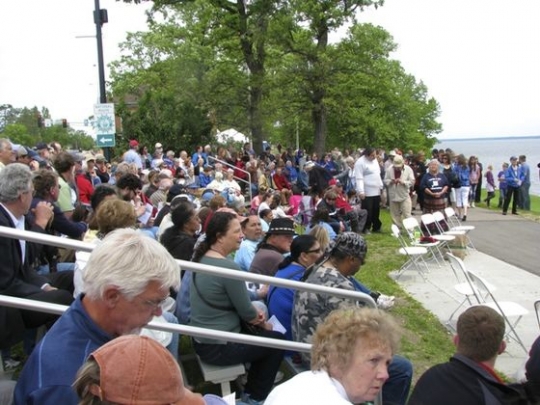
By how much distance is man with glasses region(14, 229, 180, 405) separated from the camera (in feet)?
6.15

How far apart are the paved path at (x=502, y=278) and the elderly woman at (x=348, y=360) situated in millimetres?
3390

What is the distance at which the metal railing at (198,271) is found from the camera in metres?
2.80

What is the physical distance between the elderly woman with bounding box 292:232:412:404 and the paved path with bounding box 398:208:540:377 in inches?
80.6

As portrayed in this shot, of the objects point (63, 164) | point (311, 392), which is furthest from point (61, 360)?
point (63, 164)

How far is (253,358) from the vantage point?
13.0 feet

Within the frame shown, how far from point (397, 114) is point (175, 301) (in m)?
46.5

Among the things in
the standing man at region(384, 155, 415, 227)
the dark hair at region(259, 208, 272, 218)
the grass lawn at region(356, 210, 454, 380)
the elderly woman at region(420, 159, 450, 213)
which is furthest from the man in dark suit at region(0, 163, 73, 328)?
the elderly woman at region(420, 159, 450, 213)

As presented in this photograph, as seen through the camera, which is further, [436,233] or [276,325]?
[436,233]

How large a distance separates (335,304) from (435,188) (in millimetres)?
8355

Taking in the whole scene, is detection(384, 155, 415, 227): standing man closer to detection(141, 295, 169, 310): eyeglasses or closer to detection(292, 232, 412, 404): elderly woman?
detection(292, 232, 412, 404): elderly woman

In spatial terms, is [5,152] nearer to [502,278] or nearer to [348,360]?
[348,360]

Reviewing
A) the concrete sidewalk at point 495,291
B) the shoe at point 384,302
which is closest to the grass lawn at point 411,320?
the shoe at point 384,302

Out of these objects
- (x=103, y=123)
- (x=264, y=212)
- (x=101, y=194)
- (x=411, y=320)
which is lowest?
(x=411, y=320)

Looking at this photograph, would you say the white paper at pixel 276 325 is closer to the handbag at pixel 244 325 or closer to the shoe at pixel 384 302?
the handbag at pixel 244 325
